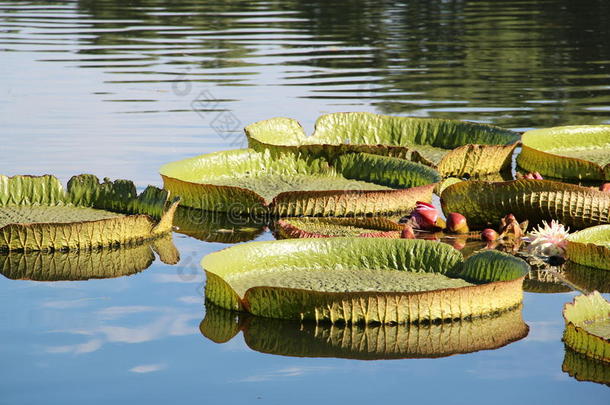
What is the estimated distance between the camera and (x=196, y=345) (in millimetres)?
5082

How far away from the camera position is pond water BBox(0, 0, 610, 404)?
15.2 feet

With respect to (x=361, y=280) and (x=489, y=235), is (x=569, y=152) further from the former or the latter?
(x=361, y=280)

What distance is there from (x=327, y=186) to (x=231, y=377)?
3.62 meters

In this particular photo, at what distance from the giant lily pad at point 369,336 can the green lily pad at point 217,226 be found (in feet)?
5.82

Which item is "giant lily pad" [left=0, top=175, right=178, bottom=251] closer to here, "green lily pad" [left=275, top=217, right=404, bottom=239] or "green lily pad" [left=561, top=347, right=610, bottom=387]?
"green lily pad" [left=275, top=217, right=404, bottom=239]

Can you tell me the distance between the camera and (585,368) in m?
4.71

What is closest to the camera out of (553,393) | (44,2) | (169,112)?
(553,393)

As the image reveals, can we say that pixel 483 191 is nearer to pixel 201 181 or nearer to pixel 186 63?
pixel 201 181

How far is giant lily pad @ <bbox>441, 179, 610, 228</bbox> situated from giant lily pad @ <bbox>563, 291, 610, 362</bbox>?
2.00 metres

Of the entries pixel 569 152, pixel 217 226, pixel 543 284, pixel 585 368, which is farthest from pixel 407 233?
pixel 569 152

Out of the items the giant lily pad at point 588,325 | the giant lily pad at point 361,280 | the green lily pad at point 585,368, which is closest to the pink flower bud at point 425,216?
the giant lily pad at point 361,280

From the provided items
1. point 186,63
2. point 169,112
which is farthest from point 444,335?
point 186,63

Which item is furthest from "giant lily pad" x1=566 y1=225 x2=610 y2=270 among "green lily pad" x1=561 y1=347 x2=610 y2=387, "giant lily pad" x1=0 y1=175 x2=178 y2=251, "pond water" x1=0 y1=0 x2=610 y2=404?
"giant lily pad" x1=0 y1=175 x2=178 y2=251

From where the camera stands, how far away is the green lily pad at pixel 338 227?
6.74 m
